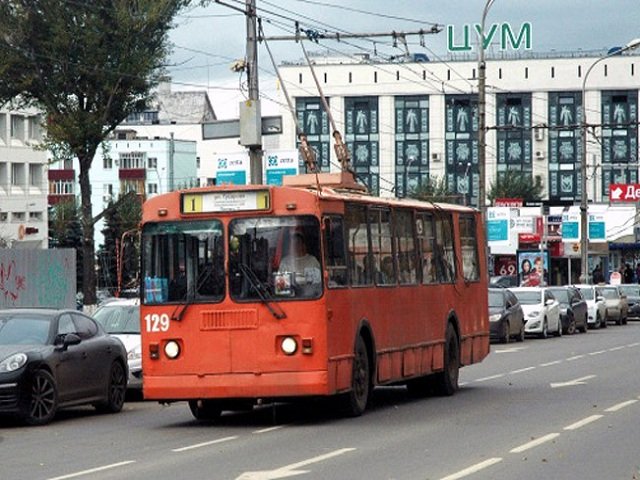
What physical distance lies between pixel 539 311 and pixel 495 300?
13.3ft

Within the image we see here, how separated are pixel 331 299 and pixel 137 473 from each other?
17.0 ft

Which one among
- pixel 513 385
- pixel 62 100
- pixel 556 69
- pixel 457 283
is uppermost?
pixel 556 69

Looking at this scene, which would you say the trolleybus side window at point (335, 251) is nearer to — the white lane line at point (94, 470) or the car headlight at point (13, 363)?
the car headlight at point (13, 363)

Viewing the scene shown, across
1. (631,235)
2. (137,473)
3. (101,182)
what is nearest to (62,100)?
(137,473)

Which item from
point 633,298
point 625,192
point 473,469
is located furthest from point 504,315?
point 625,192

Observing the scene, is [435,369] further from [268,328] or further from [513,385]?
[268,328]

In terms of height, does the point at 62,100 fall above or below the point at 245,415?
above

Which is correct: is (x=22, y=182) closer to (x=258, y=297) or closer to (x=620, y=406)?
(x=620, y=406)

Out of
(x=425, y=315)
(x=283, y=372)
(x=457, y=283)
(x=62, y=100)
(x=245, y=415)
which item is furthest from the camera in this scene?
(x=62, y=100)

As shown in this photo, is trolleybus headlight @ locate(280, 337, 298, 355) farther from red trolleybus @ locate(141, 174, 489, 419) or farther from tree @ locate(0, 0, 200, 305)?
tree @ locate(0, 0, 200, 305)

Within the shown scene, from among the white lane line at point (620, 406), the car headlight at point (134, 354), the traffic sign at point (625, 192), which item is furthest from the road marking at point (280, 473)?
the traffic sign at point (625, 192)

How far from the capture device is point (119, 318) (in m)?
25.8

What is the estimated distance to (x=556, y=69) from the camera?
374 ft

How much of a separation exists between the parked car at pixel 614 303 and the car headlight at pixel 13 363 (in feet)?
140
